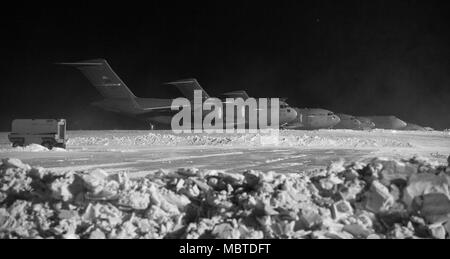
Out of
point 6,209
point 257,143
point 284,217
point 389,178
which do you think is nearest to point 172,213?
point 284,217

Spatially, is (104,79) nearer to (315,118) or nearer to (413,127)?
(315,118)

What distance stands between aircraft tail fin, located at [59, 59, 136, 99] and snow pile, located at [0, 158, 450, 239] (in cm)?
2879

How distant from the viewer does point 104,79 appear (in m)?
37.1

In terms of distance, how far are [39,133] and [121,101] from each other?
1580 centimetres

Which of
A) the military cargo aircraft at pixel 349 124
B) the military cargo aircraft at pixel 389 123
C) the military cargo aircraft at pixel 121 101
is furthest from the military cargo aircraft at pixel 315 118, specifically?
the military cargo aircraft at pixel 389 123

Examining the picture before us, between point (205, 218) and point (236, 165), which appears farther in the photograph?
point (236, 165)

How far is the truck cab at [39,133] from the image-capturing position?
21.9 metres

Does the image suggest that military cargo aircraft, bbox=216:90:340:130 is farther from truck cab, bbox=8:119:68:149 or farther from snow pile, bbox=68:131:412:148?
truck cab, bbox=8:119:68:149

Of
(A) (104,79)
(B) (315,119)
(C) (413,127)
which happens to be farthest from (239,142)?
(C) (413,127)

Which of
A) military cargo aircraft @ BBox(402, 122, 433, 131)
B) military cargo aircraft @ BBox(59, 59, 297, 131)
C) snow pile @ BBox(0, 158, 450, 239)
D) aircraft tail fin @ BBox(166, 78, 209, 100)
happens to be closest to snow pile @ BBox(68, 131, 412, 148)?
military cargo aircraft @ BBox(59, 59, 297, 131)

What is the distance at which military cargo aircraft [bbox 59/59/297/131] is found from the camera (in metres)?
36.5
